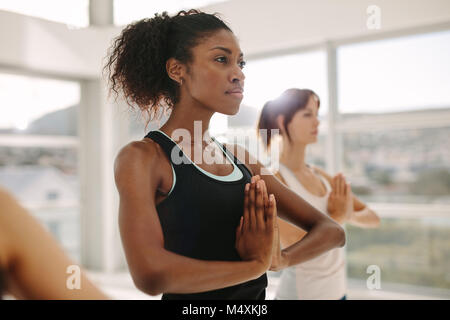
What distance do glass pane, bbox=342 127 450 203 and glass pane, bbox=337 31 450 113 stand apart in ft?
0.64

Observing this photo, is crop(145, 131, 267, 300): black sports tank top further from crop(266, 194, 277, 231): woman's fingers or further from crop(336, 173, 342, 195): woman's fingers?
crop(336, 173, 342, 195): woman's fingers

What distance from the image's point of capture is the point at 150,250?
0.64 metres

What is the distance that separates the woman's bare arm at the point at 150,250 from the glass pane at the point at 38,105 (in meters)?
3.62

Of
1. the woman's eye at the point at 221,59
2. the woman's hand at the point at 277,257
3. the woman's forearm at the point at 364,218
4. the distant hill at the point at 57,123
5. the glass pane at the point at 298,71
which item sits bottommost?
the woman's forearm at the point at 364,218

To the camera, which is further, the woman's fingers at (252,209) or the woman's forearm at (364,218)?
the woman's forearm at (364,218)

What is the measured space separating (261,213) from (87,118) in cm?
400

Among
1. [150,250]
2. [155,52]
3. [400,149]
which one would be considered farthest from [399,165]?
[150,250]

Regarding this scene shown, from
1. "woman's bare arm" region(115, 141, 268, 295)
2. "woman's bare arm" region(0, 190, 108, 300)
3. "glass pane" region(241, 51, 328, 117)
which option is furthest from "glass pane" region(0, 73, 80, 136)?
"woman's bare arm" region(0, 190, 108, 300)

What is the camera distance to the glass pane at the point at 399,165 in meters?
2.94

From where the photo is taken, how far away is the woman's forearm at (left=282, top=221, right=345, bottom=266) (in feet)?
2.83

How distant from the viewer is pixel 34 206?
13.1 feet

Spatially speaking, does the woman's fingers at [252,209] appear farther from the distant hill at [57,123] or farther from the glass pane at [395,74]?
the distant hill at [57,123]

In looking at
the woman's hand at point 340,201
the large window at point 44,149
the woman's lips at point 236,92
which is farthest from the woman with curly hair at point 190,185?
the large window at point 44,149

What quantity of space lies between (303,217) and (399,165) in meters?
2.46
